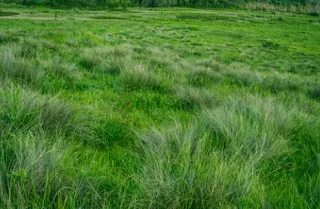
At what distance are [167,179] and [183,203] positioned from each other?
0.15 m

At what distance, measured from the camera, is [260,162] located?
7.67 feet

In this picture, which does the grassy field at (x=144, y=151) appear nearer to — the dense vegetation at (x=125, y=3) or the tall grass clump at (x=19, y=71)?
the tall grass clump at (x=19, y=71)

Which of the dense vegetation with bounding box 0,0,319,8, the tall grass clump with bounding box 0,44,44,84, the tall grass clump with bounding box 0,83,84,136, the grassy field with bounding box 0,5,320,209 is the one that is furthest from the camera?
the dense vegetation with bounding box 0,0,319,8

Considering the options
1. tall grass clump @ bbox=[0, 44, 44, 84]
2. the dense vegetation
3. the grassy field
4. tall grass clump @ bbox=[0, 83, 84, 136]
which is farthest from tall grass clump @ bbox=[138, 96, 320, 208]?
the dense vegetation

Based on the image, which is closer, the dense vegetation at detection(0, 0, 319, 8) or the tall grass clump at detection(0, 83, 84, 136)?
the tall grass clump at detection(0, 83, 84, 136)

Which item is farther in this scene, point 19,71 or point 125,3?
point 125,3

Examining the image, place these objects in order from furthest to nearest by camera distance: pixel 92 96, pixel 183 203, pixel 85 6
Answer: pixel 85 6, pixel 92 96, pixel 183 203

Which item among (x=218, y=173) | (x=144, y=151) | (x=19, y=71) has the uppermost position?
(x=19, y=71)

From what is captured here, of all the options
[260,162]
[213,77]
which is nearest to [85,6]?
[213,77]

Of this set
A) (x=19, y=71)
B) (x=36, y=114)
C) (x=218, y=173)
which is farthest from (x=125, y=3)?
(x=218, y=173)

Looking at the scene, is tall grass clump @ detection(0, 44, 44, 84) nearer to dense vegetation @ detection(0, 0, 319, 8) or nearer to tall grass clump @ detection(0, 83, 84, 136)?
tall grass clump @ detection(0, 83, 84, 136)

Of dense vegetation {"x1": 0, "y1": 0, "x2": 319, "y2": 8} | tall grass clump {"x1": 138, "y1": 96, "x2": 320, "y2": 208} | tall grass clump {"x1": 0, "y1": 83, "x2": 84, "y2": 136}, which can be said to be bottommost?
tall grass clump {"x1": 138, "y1": 96, "x2": 320, "y2": 208}

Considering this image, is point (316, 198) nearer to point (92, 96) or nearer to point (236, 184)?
point (236, 184)

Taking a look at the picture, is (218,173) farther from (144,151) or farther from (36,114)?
(36,114)
